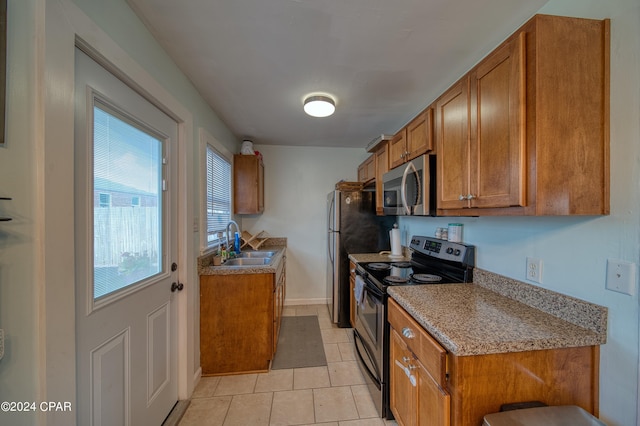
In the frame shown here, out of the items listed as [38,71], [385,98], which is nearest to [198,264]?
[38,71]

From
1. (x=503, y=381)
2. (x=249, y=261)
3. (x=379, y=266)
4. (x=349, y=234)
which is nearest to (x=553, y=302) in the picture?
(x=503, y=381)

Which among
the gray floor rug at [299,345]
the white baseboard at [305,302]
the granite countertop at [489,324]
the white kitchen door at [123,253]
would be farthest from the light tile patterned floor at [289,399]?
the white baseboard at [305,302]

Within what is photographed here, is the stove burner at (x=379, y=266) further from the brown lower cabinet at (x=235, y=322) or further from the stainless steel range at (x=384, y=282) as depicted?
the brown lower cabinet at (x=235, y=322)

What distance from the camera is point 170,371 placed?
1.63 metres

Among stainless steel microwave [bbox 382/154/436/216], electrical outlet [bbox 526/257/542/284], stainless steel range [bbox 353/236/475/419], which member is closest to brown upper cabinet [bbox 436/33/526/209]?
stainless steel microwave [bbox 382/154/436/216]

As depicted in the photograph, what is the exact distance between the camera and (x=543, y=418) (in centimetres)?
79

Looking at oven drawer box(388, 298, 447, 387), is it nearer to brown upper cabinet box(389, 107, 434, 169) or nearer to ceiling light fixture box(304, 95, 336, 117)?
brown upper cabinet box(389, 107, 434, 169)

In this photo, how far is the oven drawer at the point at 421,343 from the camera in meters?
0.94

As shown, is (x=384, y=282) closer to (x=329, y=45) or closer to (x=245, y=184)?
(x=329, y=45)

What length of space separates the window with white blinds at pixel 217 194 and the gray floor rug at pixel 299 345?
133 cm

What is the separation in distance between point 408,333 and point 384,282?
0.47 metres

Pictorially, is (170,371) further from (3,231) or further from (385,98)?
(385,98)

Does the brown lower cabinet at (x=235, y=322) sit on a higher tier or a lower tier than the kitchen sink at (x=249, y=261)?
lower

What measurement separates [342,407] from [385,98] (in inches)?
99.8
